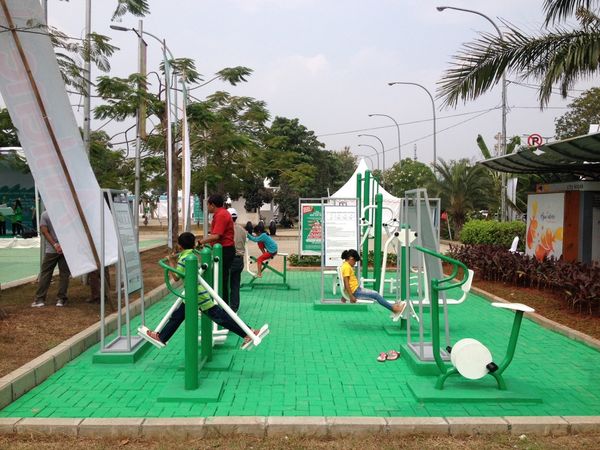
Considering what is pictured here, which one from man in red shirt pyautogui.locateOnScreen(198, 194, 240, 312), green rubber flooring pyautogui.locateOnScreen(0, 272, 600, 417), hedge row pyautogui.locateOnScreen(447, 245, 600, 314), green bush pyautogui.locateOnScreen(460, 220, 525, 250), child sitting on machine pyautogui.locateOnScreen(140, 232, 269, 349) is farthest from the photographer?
green bush pyautogui.locateOnScreen(460, 220, 525, 250)

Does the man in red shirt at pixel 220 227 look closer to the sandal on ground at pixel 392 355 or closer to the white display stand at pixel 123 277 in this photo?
the white display stand at pixel 123 277

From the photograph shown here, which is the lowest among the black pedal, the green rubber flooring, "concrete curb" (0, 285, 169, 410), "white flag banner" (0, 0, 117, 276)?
the green rubber flooring

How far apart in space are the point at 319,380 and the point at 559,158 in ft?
25.5

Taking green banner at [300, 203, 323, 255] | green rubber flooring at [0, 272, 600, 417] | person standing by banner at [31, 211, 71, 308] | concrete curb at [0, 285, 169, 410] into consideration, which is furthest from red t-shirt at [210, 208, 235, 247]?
green banner at [300, 203, 323, 255]

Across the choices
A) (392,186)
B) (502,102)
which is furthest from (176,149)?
(392,186)

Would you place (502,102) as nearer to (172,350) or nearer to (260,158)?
(260,158)

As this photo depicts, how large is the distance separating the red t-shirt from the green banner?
7.67 meters

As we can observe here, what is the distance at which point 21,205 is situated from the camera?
28.6m

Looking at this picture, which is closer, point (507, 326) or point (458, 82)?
point (507, 326)

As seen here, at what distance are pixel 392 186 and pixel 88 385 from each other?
188 feet

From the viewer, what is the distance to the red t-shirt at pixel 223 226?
23.0 ft

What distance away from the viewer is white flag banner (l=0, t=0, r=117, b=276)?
656 cm

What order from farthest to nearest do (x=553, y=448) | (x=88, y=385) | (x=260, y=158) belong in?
1. (x=260, y=158)
2. (x=88, y=385)
3. (x=553, y=448)

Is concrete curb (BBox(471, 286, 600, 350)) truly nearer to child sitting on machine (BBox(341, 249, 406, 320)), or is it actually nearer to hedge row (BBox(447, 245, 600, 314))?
hedge row (BBox(447, 245, 600, 314))
